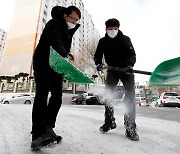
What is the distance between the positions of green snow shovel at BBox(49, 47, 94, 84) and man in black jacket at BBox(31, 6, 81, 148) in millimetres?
56

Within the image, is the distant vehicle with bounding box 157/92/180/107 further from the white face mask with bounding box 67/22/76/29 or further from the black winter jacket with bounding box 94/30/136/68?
the white face mask with bounding box 67/22/76/29

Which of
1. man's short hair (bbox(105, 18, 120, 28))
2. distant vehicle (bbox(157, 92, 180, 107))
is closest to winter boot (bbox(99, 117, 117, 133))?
man's short hair (bbox(105, 18, 120, 28))

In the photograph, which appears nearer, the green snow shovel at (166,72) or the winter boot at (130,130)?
the green snow shovel at (166,72)

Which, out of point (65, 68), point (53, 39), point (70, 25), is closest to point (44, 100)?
point (65, 68)

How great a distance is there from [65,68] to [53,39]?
0.94 feet

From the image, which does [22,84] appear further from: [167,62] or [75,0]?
[167,62]

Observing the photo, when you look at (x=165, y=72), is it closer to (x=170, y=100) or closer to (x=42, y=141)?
(x=42, y=141)

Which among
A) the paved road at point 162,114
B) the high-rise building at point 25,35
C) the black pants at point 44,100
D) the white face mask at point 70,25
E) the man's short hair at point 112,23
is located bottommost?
the paved road at point 162,114

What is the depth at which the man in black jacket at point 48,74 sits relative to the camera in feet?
5.52

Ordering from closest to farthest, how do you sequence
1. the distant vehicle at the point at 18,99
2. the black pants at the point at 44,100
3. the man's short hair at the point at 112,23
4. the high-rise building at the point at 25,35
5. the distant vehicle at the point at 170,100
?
the black pants at the point at 44,100 < the man's short hair at the point at 112,23 < the distant vehicle at the point at 170,100 < the distant vehicle at the point at 18,99 < the high-rise building at the point at 25,35

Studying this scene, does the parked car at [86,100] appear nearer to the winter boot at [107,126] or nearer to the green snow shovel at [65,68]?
the winter boot at [107,126]

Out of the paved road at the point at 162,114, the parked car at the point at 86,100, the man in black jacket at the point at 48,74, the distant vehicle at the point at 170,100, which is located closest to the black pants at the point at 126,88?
the man in black jacket at the point at 48,74

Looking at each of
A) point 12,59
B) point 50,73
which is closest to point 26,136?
point 50,73

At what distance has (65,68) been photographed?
170cm
